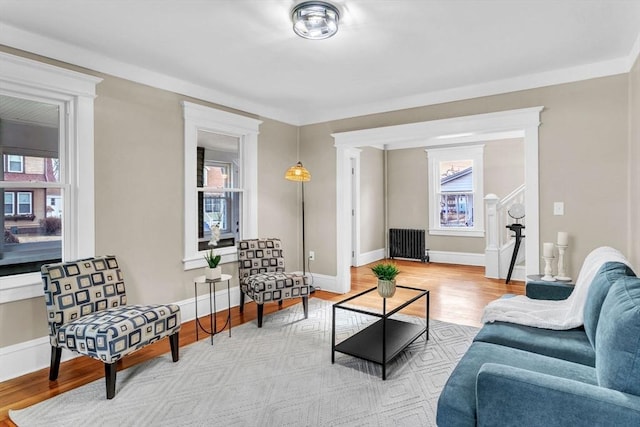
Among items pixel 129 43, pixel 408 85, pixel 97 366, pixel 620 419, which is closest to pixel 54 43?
pixel 129 43

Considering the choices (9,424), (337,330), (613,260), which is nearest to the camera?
(9,424)

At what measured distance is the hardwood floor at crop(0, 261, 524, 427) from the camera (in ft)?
8.03

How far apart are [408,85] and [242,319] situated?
3.13 meters

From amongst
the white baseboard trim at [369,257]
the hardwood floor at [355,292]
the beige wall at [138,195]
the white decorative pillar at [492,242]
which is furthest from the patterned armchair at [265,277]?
the white decorative pillar at [492,242]

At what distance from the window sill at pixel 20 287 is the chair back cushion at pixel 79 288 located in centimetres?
30

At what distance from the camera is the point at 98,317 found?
8.16 ft

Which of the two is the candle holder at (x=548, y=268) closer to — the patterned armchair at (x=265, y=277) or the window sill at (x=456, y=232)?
the patterned armchair at (x=265, y=277)

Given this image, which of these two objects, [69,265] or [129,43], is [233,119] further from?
[69,265]

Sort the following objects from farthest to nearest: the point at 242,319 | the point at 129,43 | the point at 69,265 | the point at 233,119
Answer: the point at 233,119, the point at 242,319, the point at 129,43, the point at 69,265

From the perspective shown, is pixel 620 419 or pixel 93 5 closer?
pixel 620 419

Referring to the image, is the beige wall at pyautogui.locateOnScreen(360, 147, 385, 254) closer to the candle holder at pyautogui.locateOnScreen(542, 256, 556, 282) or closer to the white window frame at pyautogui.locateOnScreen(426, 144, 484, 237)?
the white window frame at pyautogui.locateOnScreen(426, 144, 484, 237)

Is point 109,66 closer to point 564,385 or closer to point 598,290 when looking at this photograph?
point 564,385

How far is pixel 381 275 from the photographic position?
9.52 ft

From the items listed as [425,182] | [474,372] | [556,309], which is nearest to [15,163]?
[474,372]
